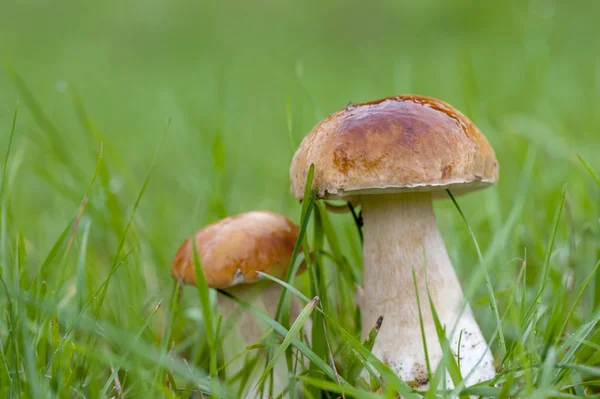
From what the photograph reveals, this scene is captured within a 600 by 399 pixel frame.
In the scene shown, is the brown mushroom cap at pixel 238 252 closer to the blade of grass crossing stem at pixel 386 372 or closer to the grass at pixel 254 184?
the grass at pixel 254 184

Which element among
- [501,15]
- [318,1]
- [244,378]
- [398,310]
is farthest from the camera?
[318,1]

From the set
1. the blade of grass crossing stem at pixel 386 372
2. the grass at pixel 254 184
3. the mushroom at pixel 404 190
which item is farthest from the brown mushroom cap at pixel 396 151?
the blade of grass crossing stem at pixel 386 372

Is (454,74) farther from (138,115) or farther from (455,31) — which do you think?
(138,115)

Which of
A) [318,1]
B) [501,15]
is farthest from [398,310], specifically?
[318,1]

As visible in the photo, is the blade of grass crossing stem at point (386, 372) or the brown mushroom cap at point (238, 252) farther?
the brown mushroom cap at point (238, 252)

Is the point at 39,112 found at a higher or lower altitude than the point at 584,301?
higher

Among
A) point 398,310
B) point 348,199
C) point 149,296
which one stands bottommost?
point 149,296
